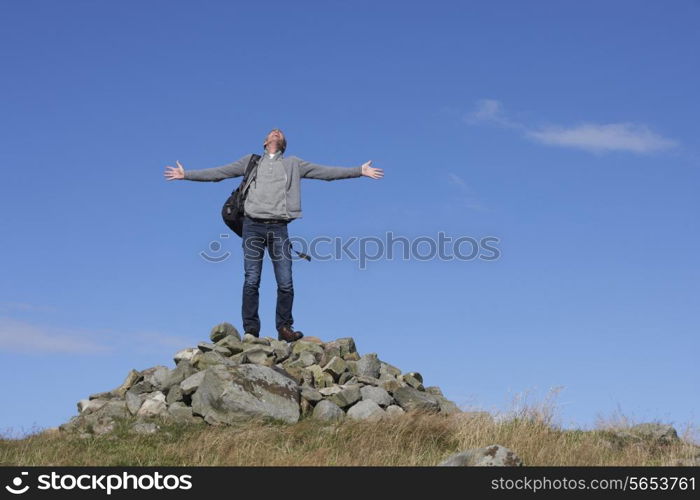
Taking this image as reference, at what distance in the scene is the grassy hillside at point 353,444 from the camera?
10750mm

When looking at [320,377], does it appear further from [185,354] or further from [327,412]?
[185,354]

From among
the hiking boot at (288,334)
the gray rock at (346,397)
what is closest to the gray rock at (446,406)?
the gray rock at (346,397)

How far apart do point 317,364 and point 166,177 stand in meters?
4.90

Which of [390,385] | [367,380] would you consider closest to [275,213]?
[367,380]

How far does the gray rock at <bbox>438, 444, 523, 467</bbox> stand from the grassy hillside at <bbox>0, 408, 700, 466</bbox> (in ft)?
4.96

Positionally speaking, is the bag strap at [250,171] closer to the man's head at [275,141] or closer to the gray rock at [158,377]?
the man's head at [275,141]

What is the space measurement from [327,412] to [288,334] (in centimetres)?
320

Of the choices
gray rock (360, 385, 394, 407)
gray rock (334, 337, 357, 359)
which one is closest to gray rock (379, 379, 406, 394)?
gray rock (360, 385, 394, 407)

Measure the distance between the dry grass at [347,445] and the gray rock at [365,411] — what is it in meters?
0.49

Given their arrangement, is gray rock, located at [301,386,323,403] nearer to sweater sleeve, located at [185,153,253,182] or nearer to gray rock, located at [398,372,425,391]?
gray rock, located at [398,372,425,391]

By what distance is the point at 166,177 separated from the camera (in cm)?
1609

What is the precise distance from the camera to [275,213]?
15398 millimetres
